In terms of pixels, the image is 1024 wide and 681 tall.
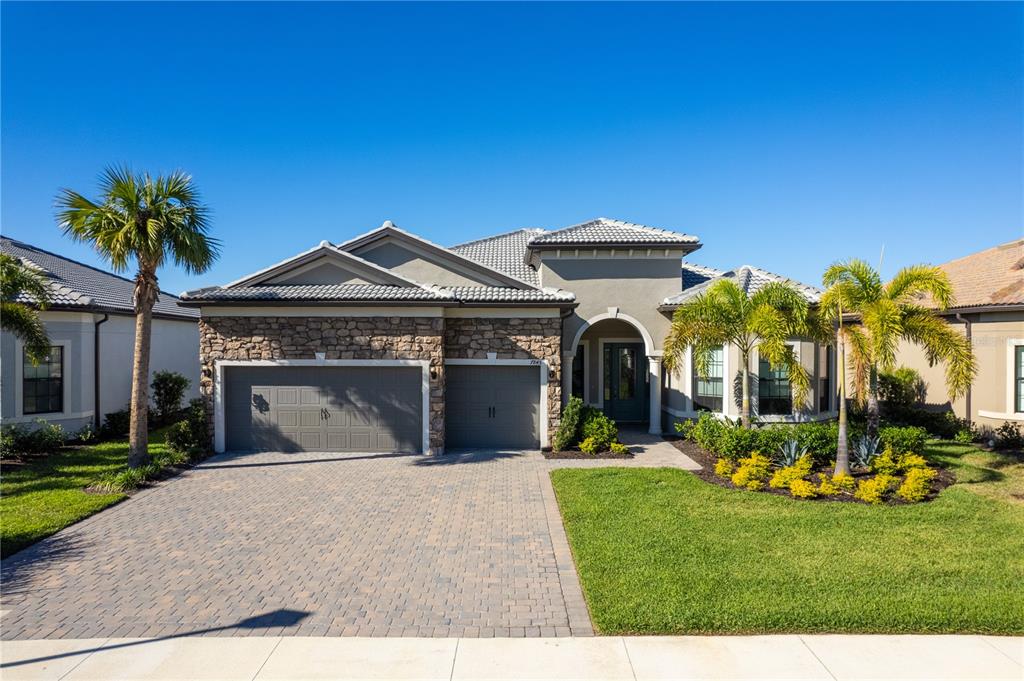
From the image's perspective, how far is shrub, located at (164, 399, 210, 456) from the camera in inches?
499

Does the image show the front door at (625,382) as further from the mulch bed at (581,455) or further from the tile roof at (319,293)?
the tile roof at (319,293)

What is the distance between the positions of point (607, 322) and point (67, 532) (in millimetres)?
14473

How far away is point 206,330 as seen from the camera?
526 inches

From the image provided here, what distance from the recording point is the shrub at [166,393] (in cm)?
1761

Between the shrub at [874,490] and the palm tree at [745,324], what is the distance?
2123 millimetres

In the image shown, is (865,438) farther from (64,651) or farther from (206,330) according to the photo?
(206,330)

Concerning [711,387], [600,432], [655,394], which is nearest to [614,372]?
[655,394]

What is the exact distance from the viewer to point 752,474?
10391mm

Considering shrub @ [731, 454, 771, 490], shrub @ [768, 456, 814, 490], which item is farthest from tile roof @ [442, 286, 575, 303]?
shrub @ [768, 456, 814, 490]

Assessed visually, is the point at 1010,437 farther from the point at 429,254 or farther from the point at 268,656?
the point at 268,656

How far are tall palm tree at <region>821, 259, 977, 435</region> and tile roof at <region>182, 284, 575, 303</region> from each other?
5915 millimetres

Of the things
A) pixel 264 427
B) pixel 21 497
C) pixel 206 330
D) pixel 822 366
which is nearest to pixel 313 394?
pixel 264 427

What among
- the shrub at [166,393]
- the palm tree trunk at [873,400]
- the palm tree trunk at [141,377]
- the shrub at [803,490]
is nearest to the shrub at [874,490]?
Answer: the shrub at [803,490]

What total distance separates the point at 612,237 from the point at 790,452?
7734 mm
